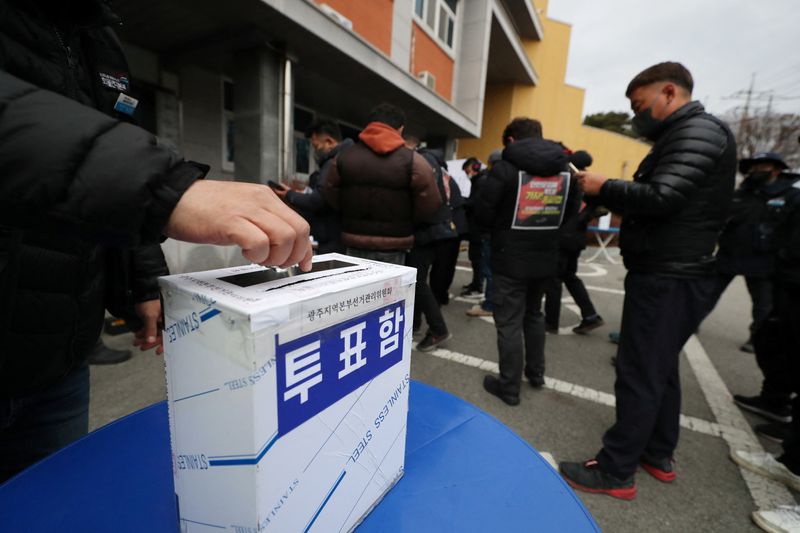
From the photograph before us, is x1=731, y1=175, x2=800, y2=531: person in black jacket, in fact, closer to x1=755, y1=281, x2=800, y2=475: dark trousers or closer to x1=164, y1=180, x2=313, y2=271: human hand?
x1=755, y1=281, x2=800, y2=475: dark trousers

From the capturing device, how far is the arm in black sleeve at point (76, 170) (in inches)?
16.1

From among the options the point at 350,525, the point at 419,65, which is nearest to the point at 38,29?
the point at 350,525

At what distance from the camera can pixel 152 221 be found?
18.5 inches

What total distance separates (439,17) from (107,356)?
33.1ft

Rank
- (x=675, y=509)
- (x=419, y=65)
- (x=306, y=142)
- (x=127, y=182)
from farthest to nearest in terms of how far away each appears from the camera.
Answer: (x=419, y=65)
(x=306, y=142)
(x=675, y=509)
(x=127, y=182)

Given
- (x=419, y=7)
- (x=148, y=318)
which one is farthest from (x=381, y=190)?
(x=419, y=7)

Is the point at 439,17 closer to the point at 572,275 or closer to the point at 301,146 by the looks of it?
the point at 301,146

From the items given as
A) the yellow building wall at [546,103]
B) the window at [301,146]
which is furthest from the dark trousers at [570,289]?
the yellow building wall at [546,103]

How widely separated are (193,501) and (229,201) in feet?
1.55

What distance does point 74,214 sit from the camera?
43 cm

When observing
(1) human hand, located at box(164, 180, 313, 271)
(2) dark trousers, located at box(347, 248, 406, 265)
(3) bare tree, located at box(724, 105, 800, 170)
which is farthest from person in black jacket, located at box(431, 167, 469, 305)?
(3) bare tree, located at box(724, 105, 800, 170)

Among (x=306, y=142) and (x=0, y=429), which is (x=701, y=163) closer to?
(x=0, y=429)

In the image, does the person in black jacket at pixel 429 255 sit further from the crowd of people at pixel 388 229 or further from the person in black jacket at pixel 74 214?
the person in black jacket at pixel 74 214

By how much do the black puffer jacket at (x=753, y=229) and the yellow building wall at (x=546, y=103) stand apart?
457 inches
